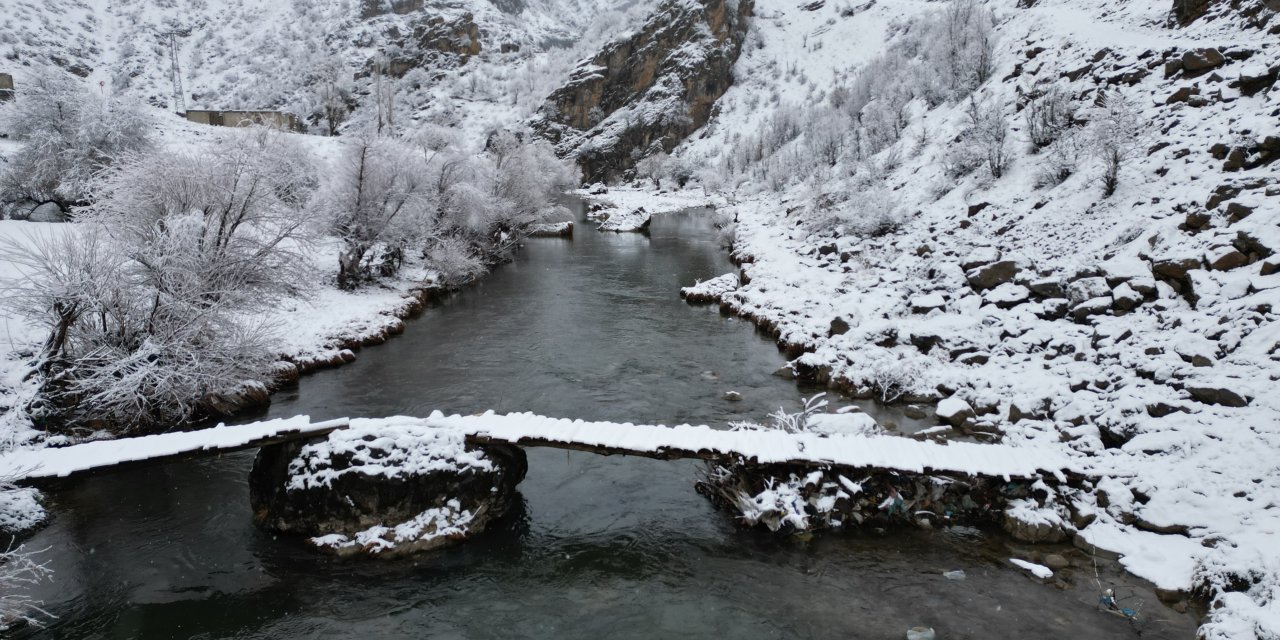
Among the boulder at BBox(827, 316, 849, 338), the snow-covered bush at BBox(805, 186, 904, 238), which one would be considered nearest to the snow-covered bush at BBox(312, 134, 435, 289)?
the boulder at BBox(827, 316, 849, 338)

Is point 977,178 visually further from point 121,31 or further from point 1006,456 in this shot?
point 121,31

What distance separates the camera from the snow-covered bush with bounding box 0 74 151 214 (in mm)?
21770

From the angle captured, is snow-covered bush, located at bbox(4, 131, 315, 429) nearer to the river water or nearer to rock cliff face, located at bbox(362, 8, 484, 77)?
the river water

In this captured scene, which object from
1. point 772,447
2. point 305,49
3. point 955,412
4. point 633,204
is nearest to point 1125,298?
point 955,412

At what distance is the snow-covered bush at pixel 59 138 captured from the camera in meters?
21.8

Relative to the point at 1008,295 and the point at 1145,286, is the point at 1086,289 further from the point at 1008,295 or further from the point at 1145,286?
the point at 1008,295

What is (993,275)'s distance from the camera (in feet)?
47.0

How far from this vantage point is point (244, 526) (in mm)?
8359

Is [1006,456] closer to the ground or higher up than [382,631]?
higher up

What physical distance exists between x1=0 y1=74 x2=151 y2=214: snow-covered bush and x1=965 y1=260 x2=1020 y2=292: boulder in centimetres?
2799

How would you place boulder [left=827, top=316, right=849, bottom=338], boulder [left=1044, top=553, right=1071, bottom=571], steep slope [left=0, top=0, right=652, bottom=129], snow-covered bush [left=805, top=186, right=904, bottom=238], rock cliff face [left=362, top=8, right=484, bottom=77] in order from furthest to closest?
rock cliff face [left=362, top=8, right=484, bottom=77] < steep slope [left=0, top=0, right=652, bottom=129] < snow-covered bush [left=805, top=186, right=904, bottom=238] < boulder [left=827, top=316, right=849, bottom=338] < boulder [left=1044, top=553, right=1071, bottom=571]

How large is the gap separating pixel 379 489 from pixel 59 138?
25.4 metres

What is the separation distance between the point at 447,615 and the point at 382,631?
0.68 meters

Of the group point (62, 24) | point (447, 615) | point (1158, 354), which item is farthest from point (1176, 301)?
point (62, 24)
